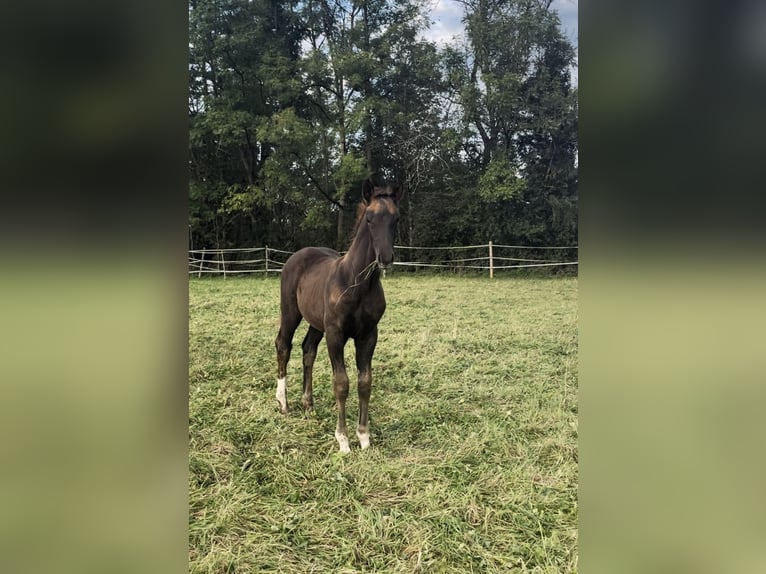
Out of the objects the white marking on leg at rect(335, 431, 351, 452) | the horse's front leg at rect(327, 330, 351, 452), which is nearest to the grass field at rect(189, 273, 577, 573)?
the white marking on leg at rect(335, 431, 351, 452)

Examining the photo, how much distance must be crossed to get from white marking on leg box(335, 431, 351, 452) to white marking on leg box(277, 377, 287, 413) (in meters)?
0.28

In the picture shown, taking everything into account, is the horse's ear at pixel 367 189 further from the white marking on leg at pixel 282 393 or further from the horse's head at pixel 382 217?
the white marking on leg at pixel 282 393

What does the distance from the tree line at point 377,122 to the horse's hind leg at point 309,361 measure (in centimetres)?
58

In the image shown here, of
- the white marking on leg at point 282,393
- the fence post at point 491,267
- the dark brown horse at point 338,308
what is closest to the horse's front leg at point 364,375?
the dark brown horse at point 338,308

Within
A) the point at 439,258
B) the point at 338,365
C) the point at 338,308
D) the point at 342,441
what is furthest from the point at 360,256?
the point at 342,441

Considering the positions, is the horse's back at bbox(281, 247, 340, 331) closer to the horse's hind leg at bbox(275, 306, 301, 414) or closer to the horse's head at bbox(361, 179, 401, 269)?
the horse's hind leg at bbox(275, 306, 301, 414)

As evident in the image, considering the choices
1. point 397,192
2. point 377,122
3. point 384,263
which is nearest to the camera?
point 384,263

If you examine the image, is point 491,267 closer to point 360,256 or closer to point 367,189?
point 360,256

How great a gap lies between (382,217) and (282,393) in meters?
1.00

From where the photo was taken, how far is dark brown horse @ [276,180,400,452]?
7.12ft

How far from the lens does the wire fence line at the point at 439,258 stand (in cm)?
201

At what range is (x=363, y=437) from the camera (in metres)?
2.21
